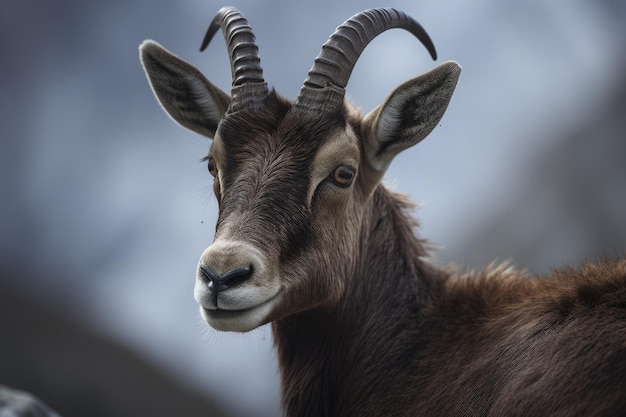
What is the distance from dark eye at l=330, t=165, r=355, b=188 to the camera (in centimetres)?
612

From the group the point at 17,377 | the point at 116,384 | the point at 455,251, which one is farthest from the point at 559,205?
the point at 17,377

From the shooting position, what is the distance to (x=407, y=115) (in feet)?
21.9

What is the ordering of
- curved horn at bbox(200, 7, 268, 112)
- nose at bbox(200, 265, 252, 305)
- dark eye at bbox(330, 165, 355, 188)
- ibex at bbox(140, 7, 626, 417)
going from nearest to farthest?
1. nose at bbox(200, 265, 252, 305)
2. ibex at bbox(140, 7, 626, 417)
3. dark eye at bbox(330, 165, 355, 188)
4. curved horn at bbox(200, 7, 268, 112)

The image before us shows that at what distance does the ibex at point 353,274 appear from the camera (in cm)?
530

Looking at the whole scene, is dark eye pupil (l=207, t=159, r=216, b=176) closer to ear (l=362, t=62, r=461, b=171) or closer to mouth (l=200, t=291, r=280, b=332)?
ear (l=362, t=62, r=461, b=171)

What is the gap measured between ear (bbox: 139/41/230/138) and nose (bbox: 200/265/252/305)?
7.31 feet

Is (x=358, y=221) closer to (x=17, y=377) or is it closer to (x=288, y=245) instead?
(x=288, y=245)

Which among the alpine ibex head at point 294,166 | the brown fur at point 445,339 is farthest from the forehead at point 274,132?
the brown fur at point 445,339

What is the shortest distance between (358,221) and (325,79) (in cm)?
116

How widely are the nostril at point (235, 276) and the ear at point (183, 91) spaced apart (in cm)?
222

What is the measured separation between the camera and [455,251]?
72.6 ft

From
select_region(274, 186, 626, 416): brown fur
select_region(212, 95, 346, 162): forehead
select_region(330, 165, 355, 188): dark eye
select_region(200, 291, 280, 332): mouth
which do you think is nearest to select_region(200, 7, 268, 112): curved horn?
select_region(212, 95, 346, 162): forehead

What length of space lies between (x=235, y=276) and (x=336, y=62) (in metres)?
2.10

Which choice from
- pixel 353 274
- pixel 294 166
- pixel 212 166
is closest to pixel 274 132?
pixel 294 166
